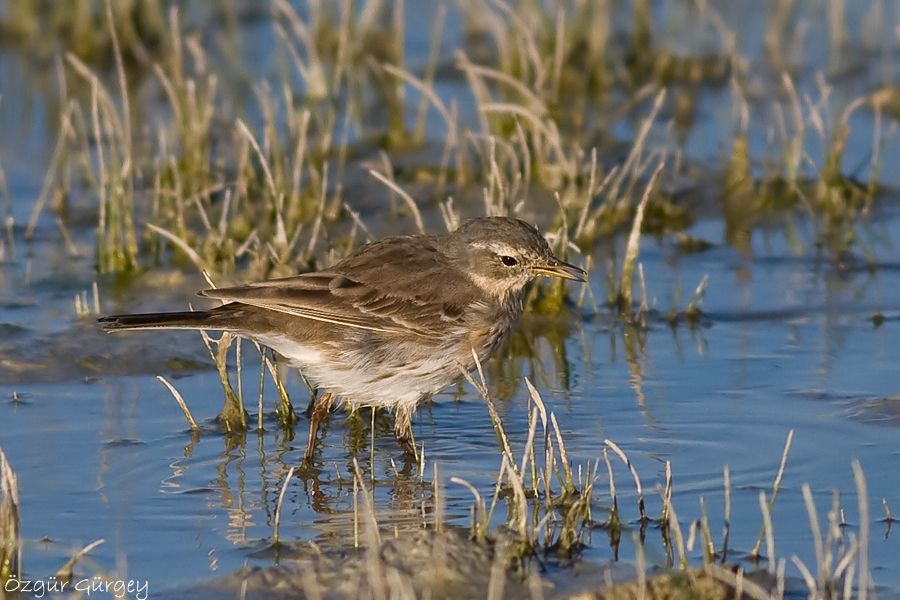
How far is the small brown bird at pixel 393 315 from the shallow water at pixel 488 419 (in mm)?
355

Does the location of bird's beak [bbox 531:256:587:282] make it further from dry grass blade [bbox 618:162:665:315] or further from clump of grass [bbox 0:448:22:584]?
clump of grass [bbox 0:448:22:584]

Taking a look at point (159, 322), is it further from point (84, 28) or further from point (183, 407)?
point (84, 28)

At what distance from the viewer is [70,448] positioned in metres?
8.10

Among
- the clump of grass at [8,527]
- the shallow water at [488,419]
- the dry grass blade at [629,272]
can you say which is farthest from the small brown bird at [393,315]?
the clump of grass at [8,527]

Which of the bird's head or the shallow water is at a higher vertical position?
the bird's head

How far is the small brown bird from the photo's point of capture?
26.5 ft

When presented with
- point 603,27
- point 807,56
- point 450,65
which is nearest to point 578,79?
point 603,27

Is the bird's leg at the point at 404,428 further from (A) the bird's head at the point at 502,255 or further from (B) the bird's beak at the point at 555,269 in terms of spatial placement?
(B) the bird's beak at the point at 555,269

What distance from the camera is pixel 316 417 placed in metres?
8.10

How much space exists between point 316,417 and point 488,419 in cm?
101

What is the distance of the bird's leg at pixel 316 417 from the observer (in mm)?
7953

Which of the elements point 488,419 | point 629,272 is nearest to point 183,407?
point 488,419

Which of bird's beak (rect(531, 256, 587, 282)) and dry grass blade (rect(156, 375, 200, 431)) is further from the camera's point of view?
bird's beak (rect(531, 256, 587, 282))

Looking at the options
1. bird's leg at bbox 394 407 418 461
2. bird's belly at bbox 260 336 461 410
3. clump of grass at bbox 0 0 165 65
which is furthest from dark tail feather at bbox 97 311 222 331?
clump of grass at bbox 0 0 165 65
